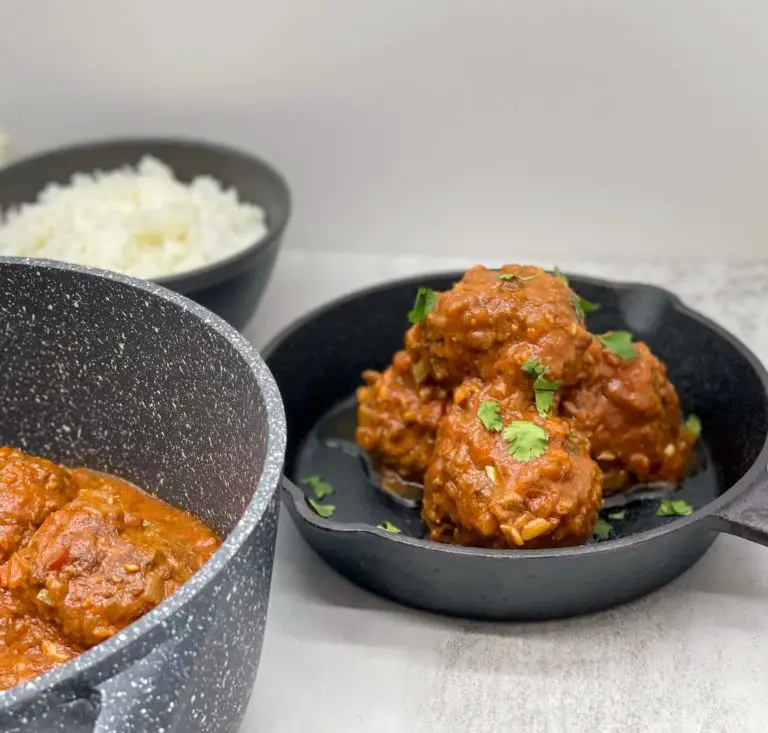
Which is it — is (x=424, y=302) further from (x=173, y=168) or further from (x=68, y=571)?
(x=173, y=168)

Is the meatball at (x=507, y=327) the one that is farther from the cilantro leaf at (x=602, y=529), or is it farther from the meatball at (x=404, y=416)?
the cilantro leaf at (x=602, y=529)

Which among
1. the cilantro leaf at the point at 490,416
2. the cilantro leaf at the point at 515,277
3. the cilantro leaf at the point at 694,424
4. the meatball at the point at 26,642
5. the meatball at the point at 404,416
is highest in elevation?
the cilantro leaf at the point at 515,277

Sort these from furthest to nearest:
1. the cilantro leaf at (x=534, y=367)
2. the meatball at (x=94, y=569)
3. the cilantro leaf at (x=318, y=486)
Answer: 1. the cilantro leaf at (x=318, y=486)
2. the cilantro leaf at (x=534, y=367)
3. the meatball at (x=94, y=569)

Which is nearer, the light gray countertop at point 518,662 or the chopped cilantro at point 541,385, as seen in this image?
the light gray countertop at point 518,662

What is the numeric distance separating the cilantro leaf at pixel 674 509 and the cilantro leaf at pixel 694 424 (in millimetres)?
195

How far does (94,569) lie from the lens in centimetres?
114

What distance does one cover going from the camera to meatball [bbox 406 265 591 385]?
1.47 meters

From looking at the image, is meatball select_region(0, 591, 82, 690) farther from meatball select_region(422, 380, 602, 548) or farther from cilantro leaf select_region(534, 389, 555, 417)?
cilantro leaf select_region(534, 389, 555, 417)

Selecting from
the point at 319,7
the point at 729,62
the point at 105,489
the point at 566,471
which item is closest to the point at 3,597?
the point at 105,489

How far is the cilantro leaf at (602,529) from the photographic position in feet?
5.07

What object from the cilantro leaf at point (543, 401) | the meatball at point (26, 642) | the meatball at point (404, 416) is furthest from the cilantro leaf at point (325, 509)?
the meatball at point (26, 642)

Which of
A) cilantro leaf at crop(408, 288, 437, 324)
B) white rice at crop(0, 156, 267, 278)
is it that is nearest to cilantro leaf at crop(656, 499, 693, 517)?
cilantro leaf at crop(408, 288, 437, 324)

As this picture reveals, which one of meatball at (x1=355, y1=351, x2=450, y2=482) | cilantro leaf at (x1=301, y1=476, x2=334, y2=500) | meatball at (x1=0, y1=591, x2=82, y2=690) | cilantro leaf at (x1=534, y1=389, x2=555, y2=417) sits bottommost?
cilantro leaf at (x1=301, y1=476, x2=334, y2=500)

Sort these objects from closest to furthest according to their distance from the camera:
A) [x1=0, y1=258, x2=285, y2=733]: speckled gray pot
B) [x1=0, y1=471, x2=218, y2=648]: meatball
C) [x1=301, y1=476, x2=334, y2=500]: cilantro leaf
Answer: [x1=0, y1=258, x2=285, y2=733]: speckled gray pot, [x1=0, y1=471, x2=218, y2=648]: meatball, [x1=301, y1=476, x2=334, y2=500]: cilantro leaf
